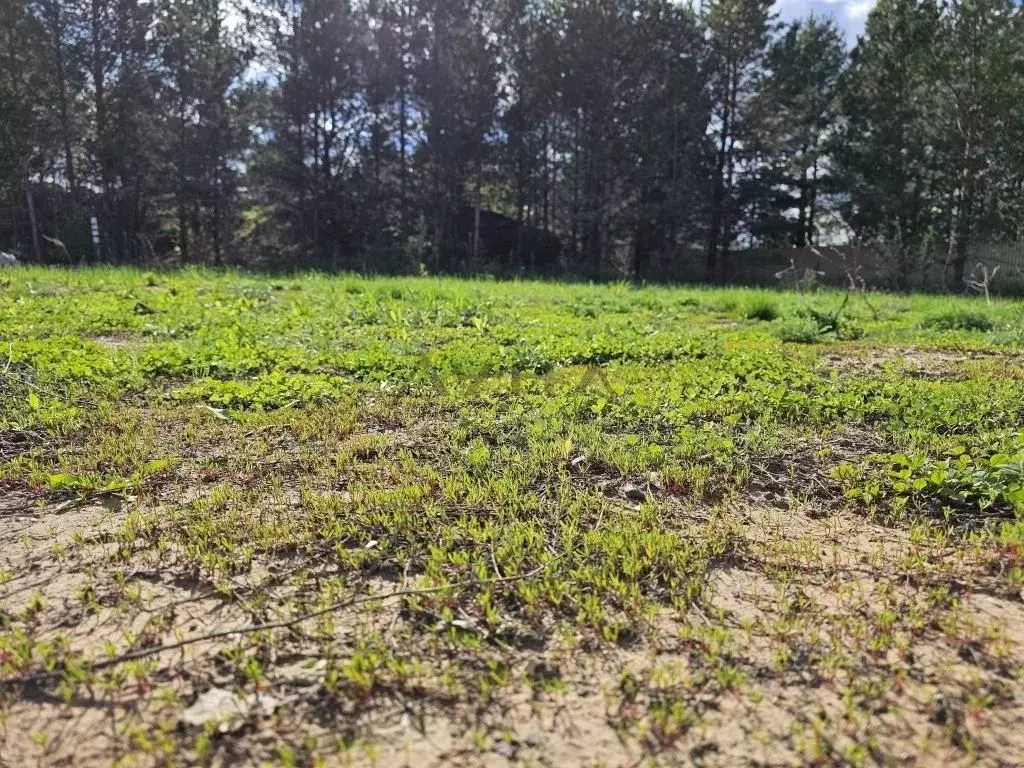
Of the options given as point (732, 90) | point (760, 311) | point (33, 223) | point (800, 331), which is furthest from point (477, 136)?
point (800, 331)

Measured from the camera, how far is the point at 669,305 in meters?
10.6

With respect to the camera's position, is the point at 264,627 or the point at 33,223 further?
the point at 33,223

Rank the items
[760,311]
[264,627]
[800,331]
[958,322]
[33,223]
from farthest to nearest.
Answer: [33,223] < [760,311] < [958,322] < [800,331] < [264,627]

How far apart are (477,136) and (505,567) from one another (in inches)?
1041

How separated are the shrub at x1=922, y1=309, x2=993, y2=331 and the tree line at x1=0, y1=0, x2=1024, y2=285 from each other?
16563 mm

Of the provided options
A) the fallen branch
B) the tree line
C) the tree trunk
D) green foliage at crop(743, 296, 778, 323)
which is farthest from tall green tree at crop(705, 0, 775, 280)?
the fallen branch

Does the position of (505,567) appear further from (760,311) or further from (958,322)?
(958,322)

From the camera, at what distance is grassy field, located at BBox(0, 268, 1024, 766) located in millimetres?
1643

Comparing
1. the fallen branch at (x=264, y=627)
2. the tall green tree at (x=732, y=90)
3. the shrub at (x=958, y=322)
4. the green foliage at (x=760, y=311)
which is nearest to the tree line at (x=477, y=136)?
the tall green tree at (x=732, y=90)

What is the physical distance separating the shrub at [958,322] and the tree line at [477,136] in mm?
16563

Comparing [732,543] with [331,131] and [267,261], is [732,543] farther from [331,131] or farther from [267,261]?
[331,131]

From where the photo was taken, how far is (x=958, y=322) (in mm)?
8688

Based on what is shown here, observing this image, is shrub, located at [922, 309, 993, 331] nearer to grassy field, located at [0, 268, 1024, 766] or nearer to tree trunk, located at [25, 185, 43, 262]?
grassy field, located at [0, 268, 1024, 766]

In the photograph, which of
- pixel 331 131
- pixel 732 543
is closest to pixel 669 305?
pixel 732 543
